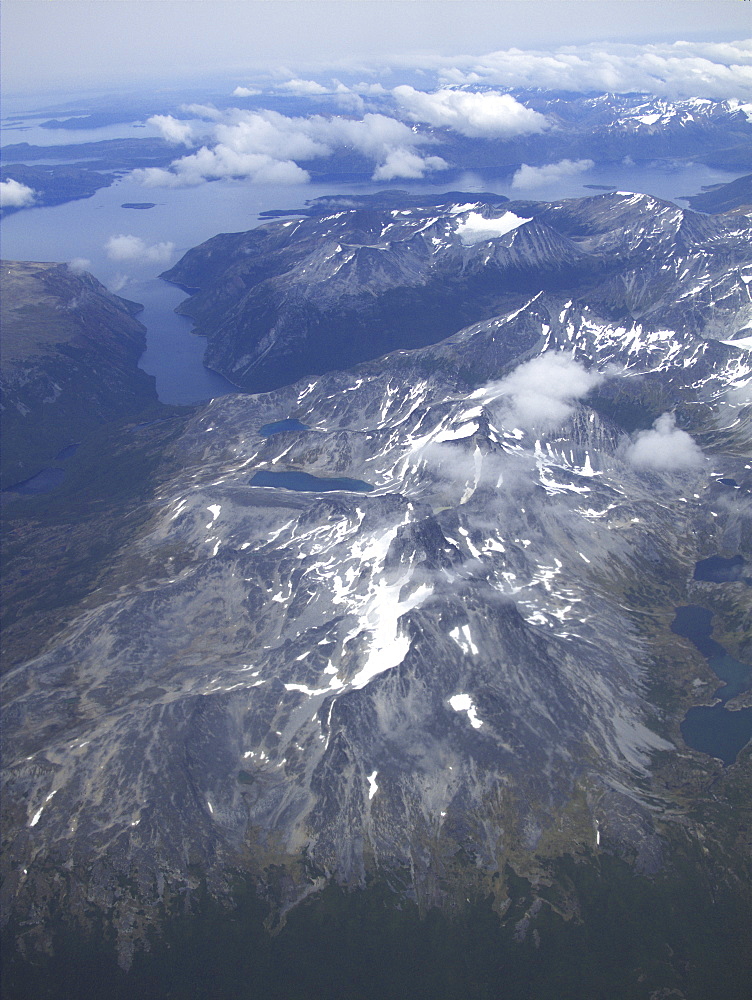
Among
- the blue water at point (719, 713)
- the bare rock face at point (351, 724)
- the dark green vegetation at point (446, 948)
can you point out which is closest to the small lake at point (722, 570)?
the bare rock face at point (351, 724)

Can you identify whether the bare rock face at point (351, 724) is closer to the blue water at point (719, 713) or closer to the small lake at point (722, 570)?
the blue water at point (719, 713)

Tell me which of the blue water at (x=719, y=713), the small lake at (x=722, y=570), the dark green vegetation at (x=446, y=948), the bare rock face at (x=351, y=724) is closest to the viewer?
the dark green vegetation at (x=446, y=948)

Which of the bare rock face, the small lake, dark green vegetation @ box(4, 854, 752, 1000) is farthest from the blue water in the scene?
dark green vegetation @ box(4, 854, 752, 1000)

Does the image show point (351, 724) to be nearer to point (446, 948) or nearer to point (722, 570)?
point (446, 948)

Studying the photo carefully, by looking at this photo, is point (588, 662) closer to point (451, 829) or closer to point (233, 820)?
point (451, 829)

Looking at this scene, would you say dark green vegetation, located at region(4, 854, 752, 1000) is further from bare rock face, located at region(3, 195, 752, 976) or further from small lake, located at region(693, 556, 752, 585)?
small lake, located at region(693, 556, 752, 585)

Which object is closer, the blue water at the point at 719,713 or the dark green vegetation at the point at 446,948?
the dark green vegetation at the point at 446,948

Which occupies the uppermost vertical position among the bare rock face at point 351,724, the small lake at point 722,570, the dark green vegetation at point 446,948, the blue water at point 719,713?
the bare rock face at point 351,724
